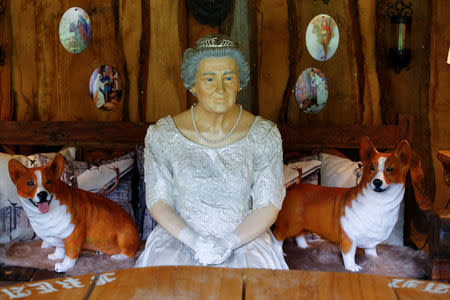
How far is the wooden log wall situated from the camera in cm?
326

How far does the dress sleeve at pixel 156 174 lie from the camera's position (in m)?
2.25

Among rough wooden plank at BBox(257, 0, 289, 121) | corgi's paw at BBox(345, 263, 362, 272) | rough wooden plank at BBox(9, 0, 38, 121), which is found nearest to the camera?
corgi's paw at BBox(345, 263, 362, 272)

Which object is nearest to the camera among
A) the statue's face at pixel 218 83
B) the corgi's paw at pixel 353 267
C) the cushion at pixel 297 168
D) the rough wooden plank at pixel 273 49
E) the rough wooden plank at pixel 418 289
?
the rough wooden plank at pixel 418 289

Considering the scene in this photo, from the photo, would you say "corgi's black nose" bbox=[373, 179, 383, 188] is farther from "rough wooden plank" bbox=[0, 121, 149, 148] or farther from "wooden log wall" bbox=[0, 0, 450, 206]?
"rough wooden plank" bbox=[0, 121, 149, 148]

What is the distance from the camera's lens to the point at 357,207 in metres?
2.44

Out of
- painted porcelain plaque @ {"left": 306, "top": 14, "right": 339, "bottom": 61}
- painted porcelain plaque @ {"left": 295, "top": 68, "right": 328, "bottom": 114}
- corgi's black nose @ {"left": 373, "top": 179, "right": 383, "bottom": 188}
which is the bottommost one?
corgi's black nose @ {"left": 373, "top": 179, "right": 383, "bottom": 188}

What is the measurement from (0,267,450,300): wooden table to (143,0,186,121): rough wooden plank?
1.98 meters

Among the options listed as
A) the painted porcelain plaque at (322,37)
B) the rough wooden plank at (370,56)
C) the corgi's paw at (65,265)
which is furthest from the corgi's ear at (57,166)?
the rough wooden plank at (370,56)

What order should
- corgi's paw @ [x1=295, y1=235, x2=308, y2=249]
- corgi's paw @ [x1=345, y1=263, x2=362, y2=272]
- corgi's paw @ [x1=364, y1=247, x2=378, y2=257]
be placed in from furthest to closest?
corgi's paw @ [x1=295, y1=235, x2=308, y2=249] → corgi's paw @ [x1=364, y1=247, x2=378, y2=257] → corgi's paw @ [x1=345, y1=263, x2=362, y2=272]

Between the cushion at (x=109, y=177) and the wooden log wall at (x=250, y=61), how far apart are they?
57 centimetres

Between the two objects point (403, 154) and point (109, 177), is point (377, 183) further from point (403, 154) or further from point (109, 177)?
point (109, 177)

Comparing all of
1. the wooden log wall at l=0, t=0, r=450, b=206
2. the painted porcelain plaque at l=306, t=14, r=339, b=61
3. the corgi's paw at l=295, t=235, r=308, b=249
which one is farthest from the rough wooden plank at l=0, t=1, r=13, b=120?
the corgi's paw at l=295, t=235, r=308, b=249

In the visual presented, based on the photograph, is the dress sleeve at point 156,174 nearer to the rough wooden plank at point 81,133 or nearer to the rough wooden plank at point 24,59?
the rough wooden plank at point 81,133

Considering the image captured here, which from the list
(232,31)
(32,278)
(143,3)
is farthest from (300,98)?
(32,278)
